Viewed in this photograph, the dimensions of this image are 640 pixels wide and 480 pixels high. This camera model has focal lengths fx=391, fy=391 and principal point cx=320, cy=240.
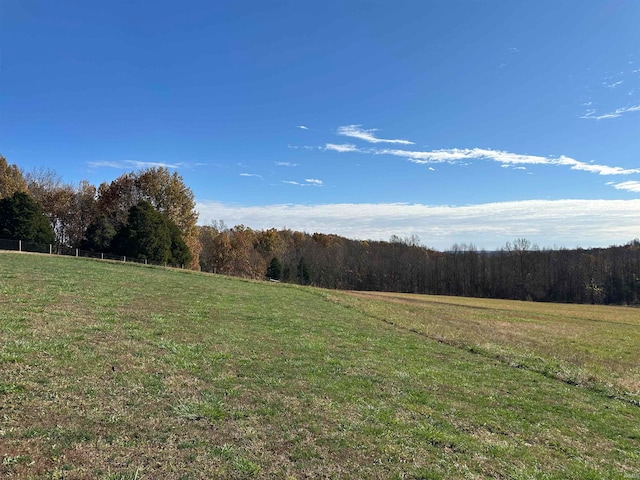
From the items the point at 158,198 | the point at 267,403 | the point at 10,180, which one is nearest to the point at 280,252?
the point at 158,198

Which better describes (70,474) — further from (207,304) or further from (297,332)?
(207,304)

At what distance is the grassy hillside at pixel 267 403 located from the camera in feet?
16.3

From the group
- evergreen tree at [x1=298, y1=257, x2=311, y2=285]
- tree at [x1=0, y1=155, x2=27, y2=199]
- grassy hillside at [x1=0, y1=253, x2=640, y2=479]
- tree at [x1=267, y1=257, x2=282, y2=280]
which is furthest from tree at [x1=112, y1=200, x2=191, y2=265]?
evergreen tree at [x1=298, y1=257, x2=311, y2=285]

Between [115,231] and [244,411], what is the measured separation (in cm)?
5679

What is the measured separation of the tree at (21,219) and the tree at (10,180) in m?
6.78

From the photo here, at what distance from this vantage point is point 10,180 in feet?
177

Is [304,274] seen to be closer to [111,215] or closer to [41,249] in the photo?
[111,215]

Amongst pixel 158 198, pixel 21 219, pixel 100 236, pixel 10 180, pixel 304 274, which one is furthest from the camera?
pixel 304 274

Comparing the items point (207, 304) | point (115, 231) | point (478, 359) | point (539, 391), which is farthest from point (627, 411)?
point (115, 231)

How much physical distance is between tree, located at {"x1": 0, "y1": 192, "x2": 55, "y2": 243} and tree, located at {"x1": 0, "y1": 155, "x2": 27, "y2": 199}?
22.2 feet

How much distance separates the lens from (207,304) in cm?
1931

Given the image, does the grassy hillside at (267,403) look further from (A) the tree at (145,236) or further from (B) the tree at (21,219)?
(B) the tree at (21,219)

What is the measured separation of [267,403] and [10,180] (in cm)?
6350

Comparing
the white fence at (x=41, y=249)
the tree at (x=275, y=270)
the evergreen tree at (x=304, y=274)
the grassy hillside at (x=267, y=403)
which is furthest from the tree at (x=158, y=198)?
the grassy hillside at (x=267, y=403)
